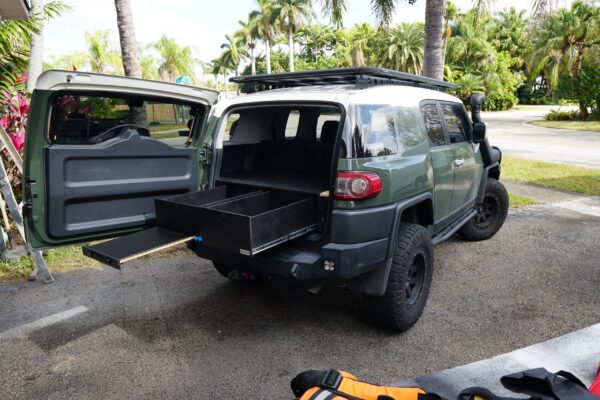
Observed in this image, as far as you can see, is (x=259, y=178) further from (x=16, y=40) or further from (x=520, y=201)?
(x=520, y=201)

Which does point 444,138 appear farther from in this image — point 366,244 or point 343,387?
point 343,387

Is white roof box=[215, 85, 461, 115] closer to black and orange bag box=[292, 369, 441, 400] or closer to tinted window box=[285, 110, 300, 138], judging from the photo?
tinted window box=[285, 110, 300, 138]

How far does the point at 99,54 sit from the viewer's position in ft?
117

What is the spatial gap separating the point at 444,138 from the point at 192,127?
2321 mm

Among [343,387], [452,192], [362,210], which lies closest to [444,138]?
[452,192]

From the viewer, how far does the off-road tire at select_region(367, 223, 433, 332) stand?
10.2ft

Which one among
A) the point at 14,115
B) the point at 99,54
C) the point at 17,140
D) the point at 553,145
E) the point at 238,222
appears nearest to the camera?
the point at 238,222

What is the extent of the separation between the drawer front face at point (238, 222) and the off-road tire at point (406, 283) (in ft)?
2.22

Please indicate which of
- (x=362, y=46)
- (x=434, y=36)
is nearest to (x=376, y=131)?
(x=434, y=36)

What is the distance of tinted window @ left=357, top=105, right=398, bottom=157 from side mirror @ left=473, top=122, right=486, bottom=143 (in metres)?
1.82

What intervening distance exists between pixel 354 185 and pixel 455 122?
83.4 inches

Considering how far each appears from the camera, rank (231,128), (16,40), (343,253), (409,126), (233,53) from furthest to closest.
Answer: (233,53) < (16,40) < (231,128) < (409,126) < (343,253)

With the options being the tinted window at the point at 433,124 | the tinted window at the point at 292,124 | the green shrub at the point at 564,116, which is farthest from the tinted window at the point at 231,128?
the green shrub at the point at 564,116

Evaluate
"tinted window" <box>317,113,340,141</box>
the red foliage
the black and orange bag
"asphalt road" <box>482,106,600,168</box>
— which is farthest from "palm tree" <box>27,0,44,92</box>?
"asphalt road" <box>482,106,600,168</box>
